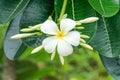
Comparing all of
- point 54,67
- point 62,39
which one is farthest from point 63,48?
point 54,67

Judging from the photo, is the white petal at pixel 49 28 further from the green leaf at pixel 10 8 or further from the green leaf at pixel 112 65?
the green leaf at pixel 112 65

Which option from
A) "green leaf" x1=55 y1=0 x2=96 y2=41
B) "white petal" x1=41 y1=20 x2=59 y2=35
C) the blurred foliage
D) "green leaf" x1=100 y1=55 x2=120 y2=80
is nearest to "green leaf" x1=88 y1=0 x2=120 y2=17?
"green leaf" x1=55 y1=0 x2=96 y2=41

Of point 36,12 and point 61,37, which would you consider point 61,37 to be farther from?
point 36,12

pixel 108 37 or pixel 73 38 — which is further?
pixel 108 37

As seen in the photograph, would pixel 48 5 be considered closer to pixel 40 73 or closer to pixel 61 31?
pixel 61 31

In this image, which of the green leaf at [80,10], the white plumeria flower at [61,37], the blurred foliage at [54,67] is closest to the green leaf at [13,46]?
the blurred foliage at [54,67]

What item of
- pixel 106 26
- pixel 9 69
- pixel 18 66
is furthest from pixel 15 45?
pixel 18 66

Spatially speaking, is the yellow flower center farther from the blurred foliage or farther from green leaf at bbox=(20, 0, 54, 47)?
the blurred foliage
